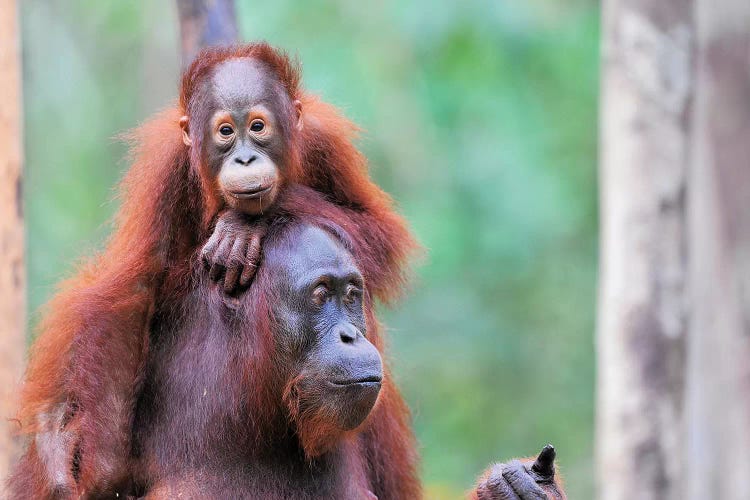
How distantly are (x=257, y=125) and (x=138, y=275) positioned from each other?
55cm

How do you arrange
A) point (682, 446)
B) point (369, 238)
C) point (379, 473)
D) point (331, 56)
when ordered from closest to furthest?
point (369, 238), point (379, 473), point (682, 446), point (331, 56)

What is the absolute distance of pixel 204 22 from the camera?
462 centimetres

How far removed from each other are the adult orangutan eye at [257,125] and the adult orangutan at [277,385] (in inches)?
8.7

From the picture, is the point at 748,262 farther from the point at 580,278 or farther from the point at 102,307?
the point at 580,278

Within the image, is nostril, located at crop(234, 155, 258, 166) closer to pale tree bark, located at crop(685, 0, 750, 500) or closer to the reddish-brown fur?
the reddish-brown fur

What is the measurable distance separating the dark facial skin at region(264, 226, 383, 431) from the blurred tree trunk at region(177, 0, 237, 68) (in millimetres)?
1776

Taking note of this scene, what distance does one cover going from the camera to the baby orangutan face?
9.75 ft

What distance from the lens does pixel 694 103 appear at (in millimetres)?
4918

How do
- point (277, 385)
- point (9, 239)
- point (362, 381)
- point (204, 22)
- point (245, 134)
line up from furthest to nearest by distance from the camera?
point (204, 22)
point (9, 239)
point (245, 134)
point (277, 385)
point (362, 381)

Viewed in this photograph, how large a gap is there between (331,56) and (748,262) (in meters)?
6.34

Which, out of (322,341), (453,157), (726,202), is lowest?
(322,341)

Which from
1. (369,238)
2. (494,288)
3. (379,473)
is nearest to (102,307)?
(369,238)

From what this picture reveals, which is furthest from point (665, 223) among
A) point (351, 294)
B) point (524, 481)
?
point (351, 294)

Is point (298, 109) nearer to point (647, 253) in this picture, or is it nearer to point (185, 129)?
point (185, 129)
